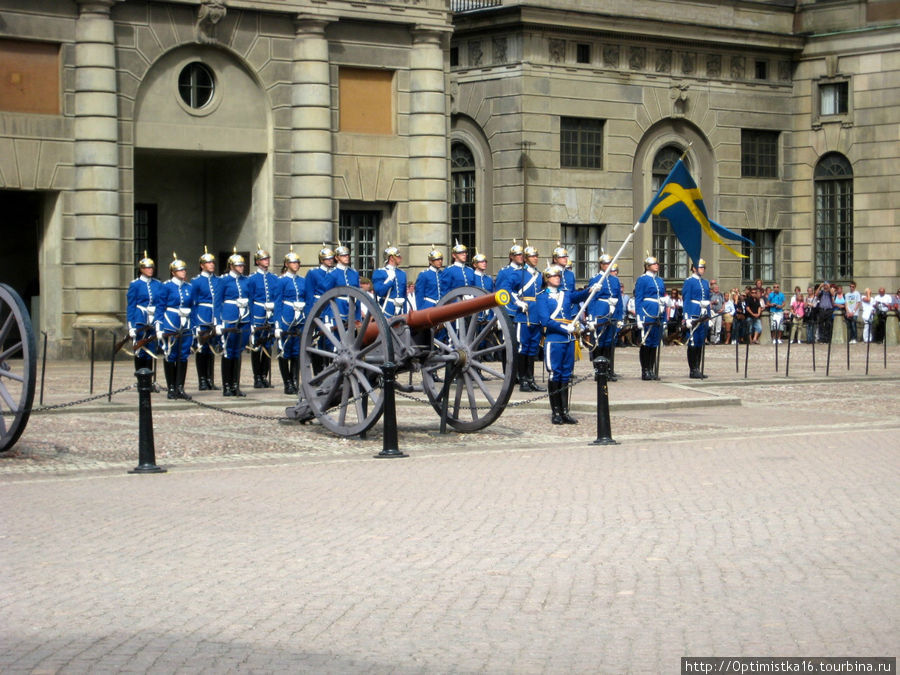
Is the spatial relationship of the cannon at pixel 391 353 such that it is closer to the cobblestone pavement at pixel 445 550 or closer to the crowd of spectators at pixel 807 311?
the cobblestone pavement at pixel 445 550

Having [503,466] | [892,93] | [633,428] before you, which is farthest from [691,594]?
[892,93]

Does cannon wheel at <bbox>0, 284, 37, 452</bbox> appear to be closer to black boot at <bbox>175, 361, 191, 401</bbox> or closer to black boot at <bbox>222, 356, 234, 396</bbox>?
black boot at <bbox>175, 361, 191, 401</bbox>

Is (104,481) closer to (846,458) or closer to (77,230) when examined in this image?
(846,458)

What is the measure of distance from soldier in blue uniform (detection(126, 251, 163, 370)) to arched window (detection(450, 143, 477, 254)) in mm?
20154

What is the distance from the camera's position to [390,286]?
82.3 feet

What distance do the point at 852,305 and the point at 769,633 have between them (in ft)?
116

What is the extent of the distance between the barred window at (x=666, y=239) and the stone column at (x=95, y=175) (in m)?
17.1

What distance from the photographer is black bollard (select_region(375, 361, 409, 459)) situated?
603 inches

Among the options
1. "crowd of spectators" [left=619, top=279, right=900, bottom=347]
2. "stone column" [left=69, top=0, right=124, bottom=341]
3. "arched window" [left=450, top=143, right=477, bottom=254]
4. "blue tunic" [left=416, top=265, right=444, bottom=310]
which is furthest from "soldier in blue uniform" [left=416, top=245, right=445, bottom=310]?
"arched window" [left=450, top=143, right=477, bottom=254]

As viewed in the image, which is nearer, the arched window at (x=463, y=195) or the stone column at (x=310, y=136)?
the stone column at (x=310, y=136)

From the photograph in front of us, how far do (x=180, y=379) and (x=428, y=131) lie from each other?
13.6m

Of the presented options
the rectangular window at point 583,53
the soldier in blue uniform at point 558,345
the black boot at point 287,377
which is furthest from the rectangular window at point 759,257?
the soldier in blue uniform at point 558,345

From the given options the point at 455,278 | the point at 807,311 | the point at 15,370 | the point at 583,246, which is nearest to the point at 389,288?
the point at 455,278

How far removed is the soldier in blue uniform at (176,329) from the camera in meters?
22.3
